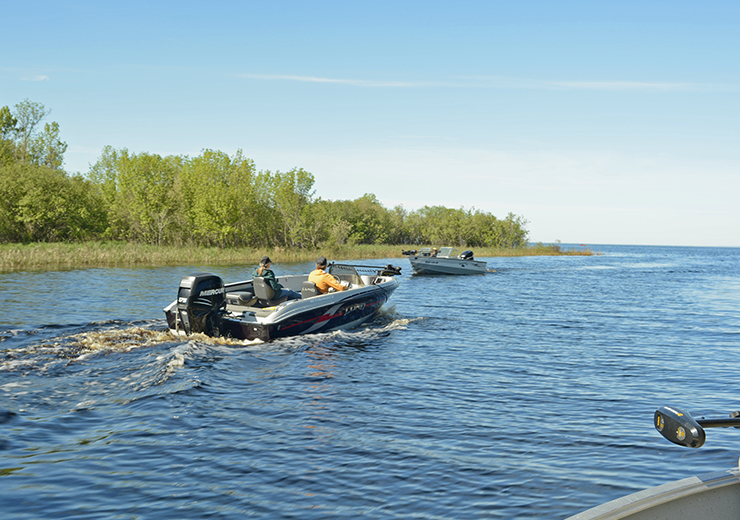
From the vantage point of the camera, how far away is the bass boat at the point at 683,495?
2.67 m

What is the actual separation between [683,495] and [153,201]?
56157mm

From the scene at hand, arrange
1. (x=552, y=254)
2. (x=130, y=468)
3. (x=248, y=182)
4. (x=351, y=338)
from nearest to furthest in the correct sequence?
(x=130, y=468) < (x=351, y=338) < (x=248, y=182) < (x=552, y=254)

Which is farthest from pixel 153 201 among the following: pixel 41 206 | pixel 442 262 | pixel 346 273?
pixel 346 273

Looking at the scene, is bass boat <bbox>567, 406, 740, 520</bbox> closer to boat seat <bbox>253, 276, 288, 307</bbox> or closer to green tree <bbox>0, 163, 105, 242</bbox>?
boat seat <bbox>253, 276, 288, 307</bbox>

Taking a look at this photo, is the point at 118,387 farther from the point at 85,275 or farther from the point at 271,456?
the point at 85,275

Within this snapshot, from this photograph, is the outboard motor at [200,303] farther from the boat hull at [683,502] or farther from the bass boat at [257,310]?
the boat hull at [683,502]

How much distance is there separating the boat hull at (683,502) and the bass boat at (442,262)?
109ft

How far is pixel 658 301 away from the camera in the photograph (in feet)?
80.7

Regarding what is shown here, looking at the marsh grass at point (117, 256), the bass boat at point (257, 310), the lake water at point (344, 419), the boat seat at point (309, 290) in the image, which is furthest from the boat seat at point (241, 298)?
the marsh grass at point (117, 256)

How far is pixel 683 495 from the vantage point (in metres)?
3.03

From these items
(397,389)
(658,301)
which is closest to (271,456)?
(397,389)

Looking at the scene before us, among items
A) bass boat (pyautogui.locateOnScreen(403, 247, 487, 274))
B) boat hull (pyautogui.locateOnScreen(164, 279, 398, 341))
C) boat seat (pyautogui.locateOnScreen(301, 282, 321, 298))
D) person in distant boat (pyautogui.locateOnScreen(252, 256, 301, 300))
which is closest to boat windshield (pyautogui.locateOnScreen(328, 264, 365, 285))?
boat hull (pyautogui.locateOnScreen(164, 279, 398, 341))

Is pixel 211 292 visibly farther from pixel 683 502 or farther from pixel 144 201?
pixel 144 201

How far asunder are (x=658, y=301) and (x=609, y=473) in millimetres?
21791
